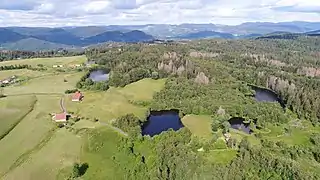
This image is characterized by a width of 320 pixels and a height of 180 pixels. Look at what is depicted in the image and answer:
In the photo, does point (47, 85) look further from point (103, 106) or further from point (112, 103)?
point (103, 106)

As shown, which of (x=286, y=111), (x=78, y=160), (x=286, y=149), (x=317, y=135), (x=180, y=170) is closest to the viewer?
(x=180, y=170)

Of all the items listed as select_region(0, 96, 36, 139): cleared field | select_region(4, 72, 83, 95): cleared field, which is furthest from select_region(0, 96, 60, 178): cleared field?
select_region(4, 72, 83, 95): cleared field

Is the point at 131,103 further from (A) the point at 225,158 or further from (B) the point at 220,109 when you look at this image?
(A) the point at 225,158

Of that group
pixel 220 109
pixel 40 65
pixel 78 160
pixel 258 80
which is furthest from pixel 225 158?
pixel 40 65

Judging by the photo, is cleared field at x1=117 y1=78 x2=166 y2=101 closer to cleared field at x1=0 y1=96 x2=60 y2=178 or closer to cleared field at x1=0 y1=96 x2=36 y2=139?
cleared field at x1=0 y1=96 x2=60 y2=178

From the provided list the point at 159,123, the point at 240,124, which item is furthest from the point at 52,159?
the point at 240,124

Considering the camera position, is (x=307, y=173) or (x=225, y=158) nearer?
(x=307, y=173)

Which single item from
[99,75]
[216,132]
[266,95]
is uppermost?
[216,132]
